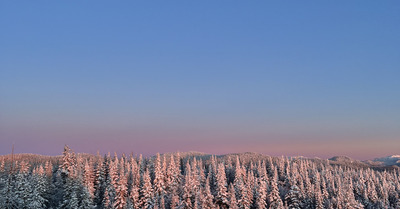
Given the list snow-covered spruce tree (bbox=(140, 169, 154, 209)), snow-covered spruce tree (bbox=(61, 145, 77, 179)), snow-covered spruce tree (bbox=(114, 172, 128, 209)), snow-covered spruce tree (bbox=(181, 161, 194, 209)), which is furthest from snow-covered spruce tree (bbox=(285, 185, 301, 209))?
snow-covered spruce tree (bbox=(61, 145, 77, 179))

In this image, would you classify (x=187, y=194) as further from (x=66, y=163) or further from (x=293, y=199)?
(x=66, y=163)

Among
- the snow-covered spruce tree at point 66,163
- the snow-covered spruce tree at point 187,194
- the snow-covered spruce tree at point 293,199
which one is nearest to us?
the snow-covered spruce tree at point 187,194

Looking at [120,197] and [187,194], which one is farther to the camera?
[187,194]

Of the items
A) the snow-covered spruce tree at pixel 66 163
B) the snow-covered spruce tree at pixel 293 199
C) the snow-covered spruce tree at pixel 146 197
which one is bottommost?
the snow-covered spruce tree at pixel 293 199

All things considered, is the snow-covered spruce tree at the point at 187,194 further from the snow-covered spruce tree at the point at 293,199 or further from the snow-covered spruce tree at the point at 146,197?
the snow-covered spruce tree at the point at 293,199

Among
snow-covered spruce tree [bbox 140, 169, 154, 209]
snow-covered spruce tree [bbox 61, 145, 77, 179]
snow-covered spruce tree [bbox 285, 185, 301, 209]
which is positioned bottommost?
snow-covered spruce tree [bbox 285, 185, 301, 209]

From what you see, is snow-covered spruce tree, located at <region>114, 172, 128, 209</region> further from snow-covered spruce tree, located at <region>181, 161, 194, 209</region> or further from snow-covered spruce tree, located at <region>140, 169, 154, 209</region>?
snow-covered spruce tree, located at <region>181, 161, 194, 209</region>

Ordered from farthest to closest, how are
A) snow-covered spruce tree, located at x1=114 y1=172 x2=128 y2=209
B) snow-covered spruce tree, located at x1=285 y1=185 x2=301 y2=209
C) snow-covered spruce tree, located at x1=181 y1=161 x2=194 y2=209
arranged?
1. snow-covered spruce tree, located at x1=285 y1=185 x2=301 y2=209
2. snow-covered spruce tree, located at x1=181 y1=161 x2=194 y2=209
3. snow-covered spruce tree, located at x1=114 y1=172 x2=128 y2=209

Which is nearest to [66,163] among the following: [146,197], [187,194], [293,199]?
[146,197]

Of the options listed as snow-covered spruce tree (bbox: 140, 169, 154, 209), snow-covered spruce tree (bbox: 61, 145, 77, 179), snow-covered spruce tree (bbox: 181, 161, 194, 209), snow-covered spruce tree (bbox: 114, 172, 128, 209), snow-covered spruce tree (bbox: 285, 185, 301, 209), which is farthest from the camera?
snow-covered spruce tree (bbox: 61, 145, 77, 179)

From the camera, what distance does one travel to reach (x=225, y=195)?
285ft

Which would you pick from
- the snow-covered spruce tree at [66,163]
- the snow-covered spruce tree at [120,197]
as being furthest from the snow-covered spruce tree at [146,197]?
the snow-covered spruce tree at [66,163]

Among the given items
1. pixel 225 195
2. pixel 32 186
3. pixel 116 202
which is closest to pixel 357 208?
pixel 225 195

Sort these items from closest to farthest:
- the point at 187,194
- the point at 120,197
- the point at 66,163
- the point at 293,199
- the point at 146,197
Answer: the point at 120,197, the point at 187,194, the point at 146,197, the point at 293,199, the point at 66,163
